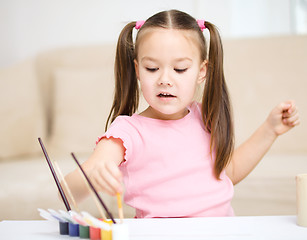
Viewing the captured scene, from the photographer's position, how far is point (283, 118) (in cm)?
119

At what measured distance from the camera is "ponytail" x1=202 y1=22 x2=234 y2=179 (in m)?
1.17

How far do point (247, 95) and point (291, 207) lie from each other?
687mm

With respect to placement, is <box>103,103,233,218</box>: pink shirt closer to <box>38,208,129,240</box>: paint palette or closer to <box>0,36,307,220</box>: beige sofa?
<box>38,208,129,240</box>: paint palette

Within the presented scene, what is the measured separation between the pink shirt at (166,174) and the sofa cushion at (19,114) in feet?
4.09

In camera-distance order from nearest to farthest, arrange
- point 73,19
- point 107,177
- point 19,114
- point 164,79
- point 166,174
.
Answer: point 107,177
point 164,79
point 166,174
point 19,114
point 73,19

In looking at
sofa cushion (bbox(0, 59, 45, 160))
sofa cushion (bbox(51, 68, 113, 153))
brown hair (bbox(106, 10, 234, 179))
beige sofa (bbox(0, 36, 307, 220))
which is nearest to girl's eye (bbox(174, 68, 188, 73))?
brown hair (bbox(106, 10, 234, 179))

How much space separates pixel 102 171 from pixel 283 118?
0.61 meters

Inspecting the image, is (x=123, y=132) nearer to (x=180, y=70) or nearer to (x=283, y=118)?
(x=180, y=70)

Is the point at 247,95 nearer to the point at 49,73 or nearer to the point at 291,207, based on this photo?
the point at 291,207

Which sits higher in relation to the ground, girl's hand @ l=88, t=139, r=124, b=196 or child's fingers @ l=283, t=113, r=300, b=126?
girl's hand @ l=88, t=139, r=124, b=196

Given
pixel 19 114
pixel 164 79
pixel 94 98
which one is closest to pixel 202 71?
pixel 164 79

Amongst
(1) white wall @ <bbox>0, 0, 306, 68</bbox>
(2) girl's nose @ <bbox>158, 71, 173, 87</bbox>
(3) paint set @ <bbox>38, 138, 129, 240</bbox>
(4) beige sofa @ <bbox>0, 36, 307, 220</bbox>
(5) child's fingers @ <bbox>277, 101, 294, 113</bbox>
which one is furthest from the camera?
(1) white wall @ <bbox>0, 0, 306, 68</bbox>

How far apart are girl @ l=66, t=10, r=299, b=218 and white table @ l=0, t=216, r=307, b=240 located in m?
0.19

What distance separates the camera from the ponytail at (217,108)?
3.84 ft
